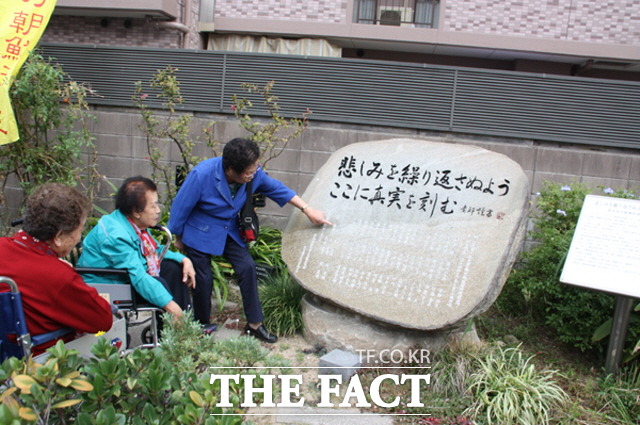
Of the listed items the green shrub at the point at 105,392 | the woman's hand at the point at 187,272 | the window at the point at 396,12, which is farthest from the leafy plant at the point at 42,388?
the window at the point at 396,12

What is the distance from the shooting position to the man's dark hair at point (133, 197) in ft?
10.8

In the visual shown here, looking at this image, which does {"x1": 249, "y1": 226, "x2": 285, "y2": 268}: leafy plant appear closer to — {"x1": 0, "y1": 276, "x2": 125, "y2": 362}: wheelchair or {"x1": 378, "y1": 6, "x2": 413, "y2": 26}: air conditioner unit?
{"x1": 0, "y1": 276, "x2": 125, "y2": 362}: wheelchair

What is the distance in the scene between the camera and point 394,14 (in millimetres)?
9805

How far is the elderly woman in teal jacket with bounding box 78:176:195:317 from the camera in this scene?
3.20 metres

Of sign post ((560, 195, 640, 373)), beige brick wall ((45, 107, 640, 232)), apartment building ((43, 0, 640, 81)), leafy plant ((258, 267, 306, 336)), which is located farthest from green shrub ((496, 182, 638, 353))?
apartment building ((43, 0, 640, 81))

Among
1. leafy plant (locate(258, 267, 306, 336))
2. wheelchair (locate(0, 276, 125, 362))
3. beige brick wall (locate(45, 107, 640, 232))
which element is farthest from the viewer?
beige brick wall (locate(45, 107, 640, 232))

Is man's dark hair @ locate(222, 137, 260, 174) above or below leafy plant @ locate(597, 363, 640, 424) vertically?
above

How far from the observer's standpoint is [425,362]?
142 inches

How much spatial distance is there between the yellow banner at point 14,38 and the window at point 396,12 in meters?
5.92

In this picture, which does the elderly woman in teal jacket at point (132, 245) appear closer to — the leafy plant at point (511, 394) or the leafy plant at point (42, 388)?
the leafy plant at point (42, 388)

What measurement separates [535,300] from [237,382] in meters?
3.14

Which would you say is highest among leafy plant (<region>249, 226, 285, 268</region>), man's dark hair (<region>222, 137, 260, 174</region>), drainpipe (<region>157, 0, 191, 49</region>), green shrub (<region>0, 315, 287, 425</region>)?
drainpipe (<region>157, 0, 191, 49</region>)

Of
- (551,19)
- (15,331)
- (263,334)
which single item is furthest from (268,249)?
(551,19)

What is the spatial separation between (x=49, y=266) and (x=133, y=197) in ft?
3.03
